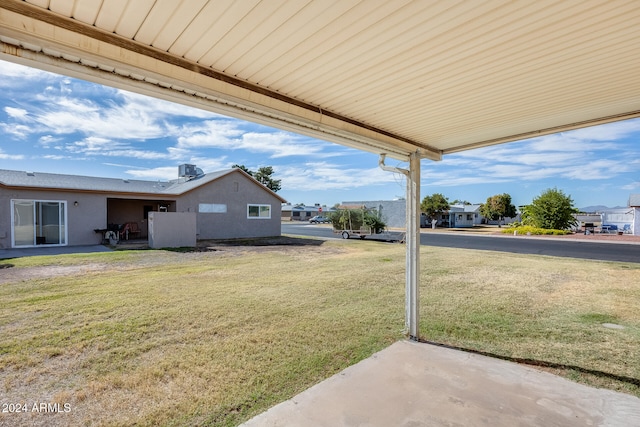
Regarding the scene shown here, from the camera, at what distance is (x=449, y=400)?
2.77 m

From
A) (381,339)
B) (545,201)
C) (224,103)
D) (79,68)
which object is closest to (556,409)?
(381,339)

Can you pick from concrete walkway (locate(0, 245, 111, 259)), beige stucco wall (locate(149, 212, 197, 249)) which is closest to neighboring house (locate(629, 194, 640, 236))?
beige stucco wall (locate(149, 212, 197, 249))

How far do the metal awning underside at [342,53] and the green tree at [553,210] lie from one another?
94.4 ft

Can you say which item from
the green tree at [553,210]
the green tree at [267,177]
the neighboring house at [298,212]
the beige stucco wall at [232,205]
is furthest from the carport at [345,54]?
the neighboring house at [298,212]

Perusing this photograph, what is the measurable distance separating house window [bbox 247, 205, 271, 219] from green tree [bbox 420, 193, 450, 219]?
72.9 ft

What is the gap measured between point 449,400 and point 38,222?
1782cm

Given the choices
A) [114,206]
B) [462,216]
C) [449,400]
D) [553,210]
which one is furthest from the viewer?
[462,216]

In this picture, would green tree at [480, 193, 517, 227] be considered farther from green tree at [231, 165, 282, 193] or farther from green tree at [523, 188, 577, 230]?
green tree at [231, 165, 282, 193]

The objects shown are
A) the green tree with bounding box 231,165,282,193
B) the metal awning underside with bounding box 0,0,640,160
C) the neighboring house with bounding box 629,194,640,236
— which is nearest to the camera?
the metal awning underside with bounding box 0,0,640,160

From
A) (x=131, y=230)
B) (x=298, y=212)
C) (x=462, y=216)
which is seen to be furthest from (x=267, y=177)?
(x=131, y=230)

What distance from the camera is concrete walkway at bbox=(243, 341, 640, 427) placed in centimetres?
248

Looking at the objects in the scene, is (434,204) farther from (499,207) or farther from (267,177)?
(267,177)

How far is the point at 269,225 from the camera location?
856 inches

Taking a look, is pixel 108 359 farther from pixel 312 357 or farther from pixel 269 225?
pixel 269 225
